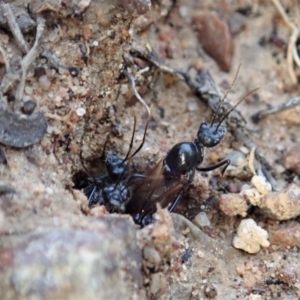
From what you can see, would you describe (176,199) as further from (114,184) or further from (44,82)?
(44,82)

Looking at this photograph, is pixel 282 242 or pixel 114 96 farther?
pixel 114 96

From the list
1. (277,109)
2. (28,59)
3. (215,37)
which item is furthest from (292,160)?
(28,59)

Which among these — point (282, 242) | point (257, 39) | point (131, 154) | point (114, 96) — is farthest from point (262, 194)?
point (257, 39)

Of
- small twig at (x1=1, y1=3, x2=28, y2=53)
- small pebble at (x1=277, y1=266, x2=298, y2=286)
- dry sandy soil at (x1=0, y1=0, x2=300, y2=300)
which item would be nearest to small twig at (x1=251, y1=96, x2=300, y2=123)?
dry sandy soil at (x1=0, y1=0, x2=300, y2=300)

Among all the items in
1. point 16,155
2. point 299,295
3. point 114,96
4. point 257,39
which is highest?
point 16,155

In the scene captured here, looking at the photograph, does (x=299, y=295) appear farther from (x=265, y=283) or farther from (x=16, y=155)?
(x=16, y=155)

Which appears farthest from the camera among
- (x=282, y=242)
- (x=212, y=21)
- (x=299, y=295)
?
(x=212, y=21)

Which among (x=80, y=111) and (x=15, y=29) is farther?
(x=80, y=111)

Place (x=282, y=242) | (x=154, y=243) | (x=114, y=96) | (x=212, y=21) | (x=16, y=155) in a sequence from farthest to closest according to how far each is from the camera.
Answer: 1. (x=212, y=21)
2. (x=114, y=96)
3. (x=282, y=242)
4. (x=16, y=155)
5. (x=154, y=243)

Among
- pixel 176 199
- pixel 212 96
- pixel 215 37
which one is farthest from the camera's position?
pixel 215 37
